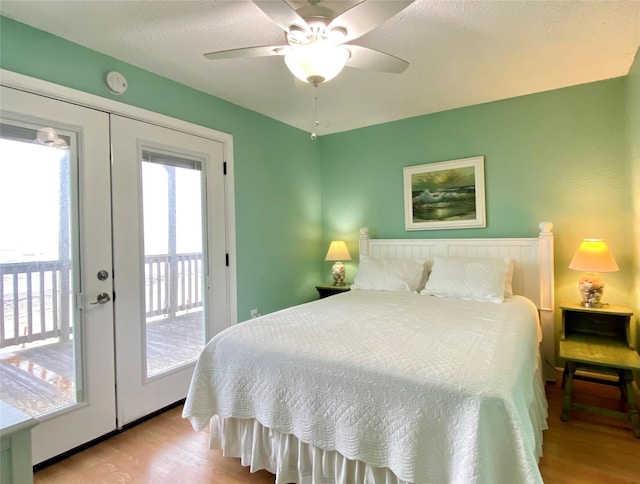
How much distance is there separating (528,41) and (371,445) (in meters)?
2.53

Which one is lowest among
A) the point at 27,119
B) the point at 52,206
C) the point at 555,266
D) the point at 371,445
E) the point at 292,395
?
the point at 371,445

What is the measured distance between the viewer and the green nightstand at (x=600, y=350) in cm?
213

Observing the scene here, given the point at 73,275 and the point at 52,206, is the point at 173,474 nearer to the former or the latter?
the point at 73,275

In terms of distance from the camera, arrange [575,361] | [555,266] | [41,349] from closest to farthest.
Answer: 1. [41,349]
2. [575,361]
3. [555,266]

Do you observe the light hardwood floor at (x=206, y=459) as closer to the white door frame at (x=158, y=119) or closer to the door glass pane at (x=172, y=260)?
the door glass pane at (x=172, y=260)

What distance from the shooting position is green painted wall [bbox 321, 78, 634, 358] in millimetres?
2783

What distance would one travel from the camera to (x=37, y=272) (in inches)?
77.2

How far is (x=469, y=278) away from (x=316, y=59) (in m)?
2.13

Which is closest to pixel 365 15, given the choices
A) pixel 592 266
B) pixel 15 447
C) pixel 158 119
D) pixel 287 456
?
pixel 158 119

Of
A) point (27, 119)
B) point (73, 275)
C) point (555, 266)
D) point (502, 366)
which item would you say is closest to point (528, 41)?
point (555, 266)

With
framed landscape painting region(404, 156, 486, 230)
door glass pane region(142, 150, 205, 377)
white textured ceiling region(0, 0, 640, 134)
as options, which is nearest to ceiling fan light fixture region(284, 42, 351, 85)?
white textured ceiling region(0, 0, 640, 134)

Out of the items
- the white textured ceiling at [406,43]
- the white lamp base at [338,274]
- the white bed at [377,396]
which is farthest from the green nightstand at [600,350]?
the white lamp base at [338,274]

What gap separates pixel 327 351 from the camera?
162 cm

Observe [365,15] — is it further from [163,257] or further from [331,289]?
[331,289]
